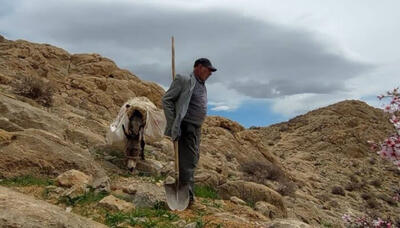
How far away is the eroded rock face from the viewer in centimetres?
348

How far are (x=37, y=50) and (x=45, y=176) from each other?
15690 millimetres

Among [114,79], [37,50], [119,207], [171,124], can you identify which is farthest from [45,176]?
[37,50]

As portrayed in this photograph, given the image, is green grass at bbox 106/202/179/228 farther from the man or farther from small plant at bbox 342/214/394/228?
small plant at bbox 342/214/394/228

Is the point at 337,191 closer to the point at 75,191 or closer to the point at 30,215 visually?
the point at 75,191

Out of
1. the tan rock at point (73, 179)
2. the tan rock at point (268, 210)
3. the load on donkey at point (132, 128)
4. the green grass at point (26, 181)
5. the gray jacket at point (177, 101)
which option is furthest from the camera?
the load on donkey at point (132, 128)

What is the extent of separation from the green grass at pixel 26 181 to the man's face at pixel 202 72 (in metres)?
2.94

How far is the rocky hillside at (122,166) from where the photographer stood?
5973mm

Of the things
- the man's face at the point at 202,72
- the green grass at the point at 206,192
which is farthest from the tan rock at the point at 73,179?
the man's face at the point at 202,72

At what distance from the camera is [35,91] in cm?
1320

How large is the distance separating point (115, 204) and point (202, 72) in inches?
87.4

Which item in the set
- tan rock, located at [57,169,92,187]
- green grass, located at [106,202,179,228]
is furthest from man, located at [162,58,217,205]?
tan rock, located at [57,169,92,187]

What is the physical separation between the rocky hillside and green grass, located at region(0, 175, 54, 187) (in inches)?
0.6

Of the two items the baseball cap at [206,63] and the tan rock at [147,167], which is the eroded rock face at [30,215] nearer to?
the baseball cap at [206,63]

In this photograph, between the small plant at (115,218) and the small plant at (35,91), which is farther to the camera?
the small plant at (35,91)
